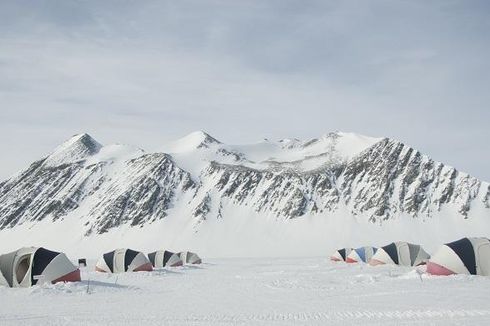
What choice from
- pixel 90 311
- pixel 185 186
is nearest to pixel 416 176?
pixel 185 186

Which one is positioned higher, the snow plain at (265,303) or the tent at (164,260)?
the snow plain at (265,303)

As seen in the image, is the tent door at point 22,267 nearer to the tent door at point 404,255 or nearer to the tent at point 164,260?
the tent at point 164,260

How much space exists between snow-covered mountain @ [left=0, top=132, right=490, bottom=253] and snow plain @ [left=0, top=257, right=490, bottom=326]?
405ft

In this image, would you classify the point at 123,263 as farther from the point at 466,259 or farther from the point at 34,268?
the point at 466,259

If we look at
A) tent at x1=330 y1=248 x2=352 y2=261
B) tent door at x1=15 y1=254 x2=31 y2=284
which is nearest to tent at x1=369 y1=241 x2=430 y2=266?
tent at x1=330 y1=248 x2=352 y2=261

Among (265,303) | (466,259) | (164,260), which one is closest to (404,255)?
(466,259)

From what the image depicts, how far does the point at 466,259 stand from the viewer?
117 feet

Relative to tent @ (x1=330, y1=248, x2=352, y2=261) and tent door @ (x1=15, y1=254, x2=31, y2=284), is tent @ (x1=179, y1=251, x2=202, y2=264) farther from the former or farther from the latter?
tent door @ (x1=15, y1=254, x2=31, y2=284)

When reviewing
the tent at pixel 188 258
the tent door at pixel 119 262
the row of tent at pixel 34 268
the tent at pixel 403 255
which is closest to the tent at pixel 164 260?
the tent at pixel 188 258

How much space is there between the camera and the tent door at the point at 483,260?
35.3 meters

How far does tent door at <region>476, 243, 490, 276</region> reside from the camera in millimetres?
35281

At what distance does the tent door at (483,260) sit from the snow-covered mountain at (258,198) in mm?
119816

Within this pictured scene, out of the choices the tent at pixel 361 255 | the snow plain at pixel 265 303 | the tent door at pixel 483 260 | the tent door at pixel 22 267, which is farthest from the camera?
the tent at pixel 361 255

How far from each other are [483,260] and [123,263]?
108 ft
